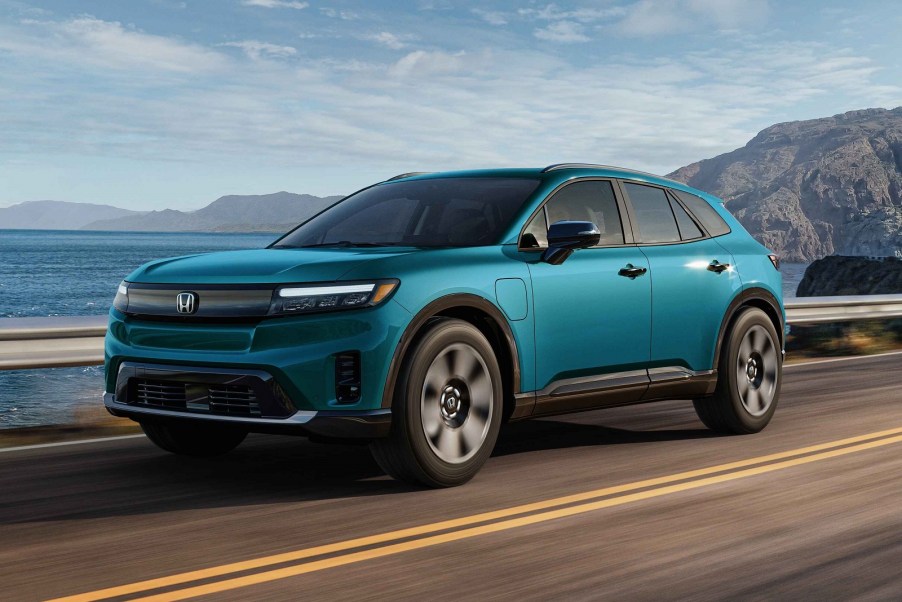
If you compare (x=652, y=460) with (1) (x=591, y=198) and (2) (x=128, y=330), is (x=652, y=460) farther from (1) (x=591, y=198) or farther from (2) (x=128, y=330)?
(2) (x=128, y=330)

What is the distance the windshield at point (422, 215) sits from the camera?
6637mm

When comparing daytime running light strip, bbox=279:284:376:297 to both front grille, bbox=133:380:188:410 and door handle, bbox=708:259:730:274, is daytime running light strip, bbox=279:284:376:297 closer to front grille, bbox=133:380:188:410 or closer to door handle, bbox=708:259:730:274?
front grille, bbox=133:380:188:410

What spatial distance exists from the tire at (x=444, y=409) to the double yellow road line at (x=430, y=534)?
1.62 feet

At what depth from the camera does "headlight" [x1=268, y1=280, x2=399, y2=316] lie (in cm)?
555

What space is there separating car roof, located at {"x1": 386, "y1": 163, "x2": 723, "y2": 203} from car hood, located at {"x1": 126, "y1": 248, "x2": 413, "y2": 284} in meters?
1.16

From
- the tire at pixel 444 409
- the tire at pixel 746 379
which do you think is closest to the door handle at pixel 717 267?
the tire at pixel 746 379

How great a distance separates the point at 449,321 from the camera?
19.5 feet

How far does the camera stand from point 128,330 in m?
6.09

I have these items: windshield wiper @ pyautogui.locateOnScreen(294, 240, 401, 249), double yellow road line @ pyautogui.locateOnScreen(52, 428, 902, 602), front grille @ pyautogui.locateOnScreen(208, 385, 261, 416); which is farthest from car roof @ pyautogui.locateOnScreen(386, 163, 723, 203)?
front grille @ pyautogui.locateOnScreen(208, 385, 261, 416)

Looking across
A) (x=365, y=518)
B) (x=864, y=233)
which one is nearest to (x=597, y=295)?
(x=365, y=518)

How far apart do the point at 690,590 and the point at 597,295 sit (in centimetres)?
267

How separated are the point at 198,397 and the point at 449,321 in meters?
1.31

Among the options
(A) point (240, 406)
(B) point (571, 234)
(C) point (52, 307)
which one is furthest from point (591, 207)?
(C) point (52, 307)

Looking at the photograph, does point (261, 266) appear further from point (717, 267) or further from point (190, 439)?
point (717, 267)
